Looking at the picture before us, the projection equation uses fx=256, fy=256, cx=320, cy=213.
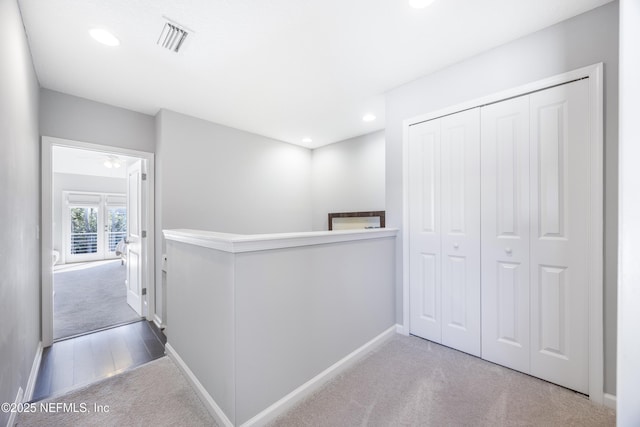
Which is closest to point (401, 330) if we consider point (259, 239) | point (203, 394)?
point (203, 394)

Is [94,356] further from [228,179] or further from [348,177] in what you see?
[348,177]

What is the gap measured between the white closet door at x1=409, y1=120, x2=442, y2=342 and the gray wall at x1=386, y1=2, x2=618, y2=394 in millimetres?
137

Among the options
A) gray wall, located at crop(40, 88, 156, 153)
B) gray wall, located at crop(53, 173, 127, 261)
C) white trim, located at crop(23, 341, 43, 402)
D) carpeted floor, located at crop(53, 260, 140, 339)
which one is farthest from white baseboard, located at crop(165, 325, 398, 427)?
gray wall, located at crop(53, 173, 127, 261)

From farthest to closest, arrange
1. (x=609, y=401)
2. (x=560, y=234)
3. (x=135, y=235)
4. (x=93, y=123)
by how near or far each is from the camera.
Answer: (x=135, y=235)
(x=93, y=123)
(x=560, y=234)
(x=609, y=401)

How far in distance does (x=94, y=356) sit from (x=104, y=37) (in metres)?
2.75

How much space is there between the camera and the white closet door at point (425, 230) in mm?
2445

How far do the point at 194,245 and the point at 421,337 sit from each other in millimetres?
2268

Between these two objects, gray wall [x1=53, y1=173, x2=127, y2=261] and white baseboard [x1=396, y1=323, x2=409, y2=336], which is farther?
gray wall [x1=53, y1=173, x2=127, y2=261]

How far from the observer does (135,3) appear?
5.36 feet

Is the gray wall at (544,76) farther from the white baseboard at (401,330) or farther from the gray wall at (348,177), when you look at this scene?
the gray wall at (348,177)

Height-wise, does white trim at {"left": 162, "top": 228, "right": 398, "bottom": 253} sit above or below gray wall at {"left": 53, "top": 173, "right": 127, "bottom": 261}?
below

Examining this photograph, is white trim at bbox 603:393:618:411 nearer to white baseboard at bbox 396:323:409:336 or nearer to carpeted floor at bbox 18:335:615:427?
carpeted floor at bbox 18:335:615:427

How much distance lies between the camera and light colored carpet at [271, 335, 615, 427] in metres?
1.54

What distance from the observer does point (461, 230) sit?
2297mm
